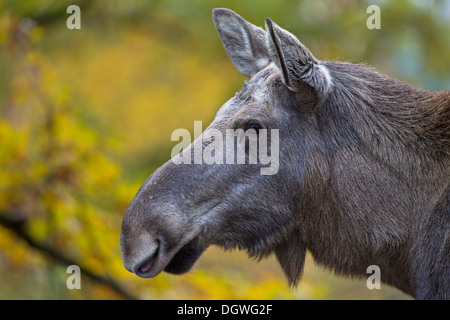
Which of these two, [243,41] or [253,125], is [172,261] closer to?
[253,125]

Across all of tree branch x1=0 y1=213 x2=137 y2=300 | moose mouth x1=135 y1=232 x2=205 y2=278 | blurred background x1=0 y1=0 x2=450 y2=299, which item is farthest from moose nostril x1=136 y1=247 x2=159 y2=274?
tree branch x1=0 y1=213 x2=137 y2=300

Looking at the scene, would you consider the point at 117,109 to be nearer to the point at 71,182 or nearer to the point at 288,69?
the point at 71,182

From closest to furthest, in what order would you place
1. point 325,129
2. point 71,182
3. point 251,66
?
point 325,129 < point 251,66 < point 71,182

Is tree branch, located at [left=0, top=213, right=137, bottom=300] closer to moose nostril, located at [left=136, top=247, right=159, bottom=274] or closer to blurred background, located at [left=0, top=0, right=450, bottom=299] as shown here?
blurred background, located at [left=0, top=0, right=450, bottom=299]

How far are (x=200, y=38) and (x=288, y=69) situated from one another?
7453 mm

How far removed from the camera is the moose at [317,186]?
434 cm

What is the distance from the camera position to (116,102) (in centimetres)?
1502

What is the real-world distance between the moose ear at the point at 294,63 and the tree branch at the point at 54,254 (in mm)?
4474

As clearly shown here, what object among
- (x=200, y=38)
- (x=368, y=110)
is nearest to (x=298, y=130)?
(x=368, y=110)

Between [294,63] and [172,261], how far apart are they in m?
1.68

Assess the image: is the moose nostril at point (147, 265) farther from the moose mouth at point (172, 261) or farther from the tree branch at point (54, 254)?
the tree branch at point (54, 254)

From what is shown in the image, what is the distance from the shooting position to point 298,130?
459 centimetres

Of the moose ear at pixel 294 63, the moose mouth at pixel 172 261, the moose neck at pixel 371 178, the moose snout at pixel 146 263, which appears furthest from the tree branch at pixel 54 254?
the moose ear at pixel 294 63
